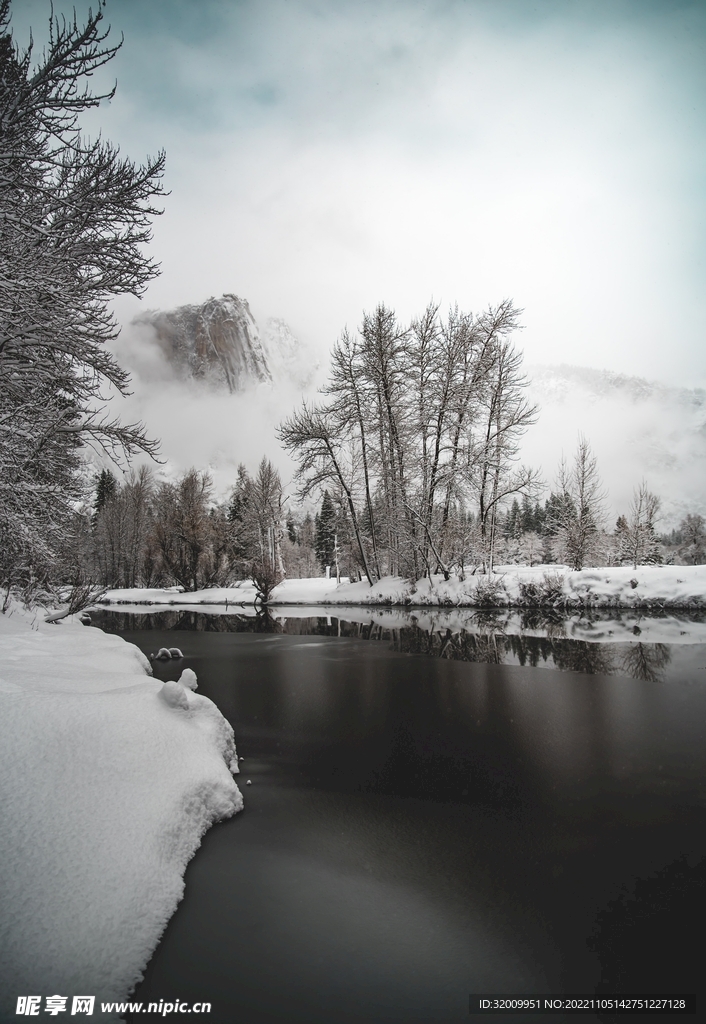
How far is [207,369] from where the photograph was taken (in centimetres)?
14700

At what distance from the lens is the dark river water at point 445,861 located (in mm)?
1839

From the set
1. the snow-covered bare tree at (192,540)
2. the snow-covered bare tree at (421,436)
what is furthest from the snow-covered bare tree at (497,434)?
the snow-covered bare tree at (192,540)

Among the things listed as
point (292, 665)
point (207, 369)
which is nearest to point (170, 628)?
point (292, 665)

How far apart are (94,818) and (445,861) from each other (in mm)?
2064

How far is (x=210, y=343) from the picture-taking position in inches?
5856

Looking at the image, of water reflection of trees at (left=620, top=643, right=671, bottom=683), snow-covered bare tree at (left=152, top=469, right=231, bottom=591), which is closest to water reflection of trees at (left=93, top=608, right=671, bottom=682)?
water reflection of trees at (left=620, top=643, right=671, bottom=683)

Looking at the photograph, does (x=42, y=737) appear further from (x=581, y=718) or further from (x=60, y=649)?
(x=581, y=718)

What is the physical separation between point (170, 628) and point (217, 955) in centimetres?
1492

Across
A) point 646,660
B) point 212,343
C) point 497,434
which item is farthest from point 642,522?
point 212,343

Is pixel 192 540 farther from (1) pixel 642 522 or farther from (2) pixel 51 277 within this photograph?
(1) pixel 642 522

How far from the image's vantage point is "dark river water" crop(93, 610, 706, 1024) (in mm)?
1839

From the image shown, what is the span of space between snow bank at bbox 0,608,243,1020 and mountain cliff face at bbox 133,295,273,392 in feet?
518

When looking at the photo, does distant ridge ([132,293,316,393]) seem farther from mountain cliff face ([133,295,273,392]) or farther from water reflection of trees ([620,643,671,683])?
water reflection of trees ([620,643,671,683])

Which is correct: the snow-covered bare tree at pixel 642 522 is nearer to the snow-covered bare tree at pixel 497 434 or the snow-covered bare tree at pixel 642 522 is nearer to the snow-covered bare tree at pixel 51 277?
the snow-covered bare tree at pixel 497 434
